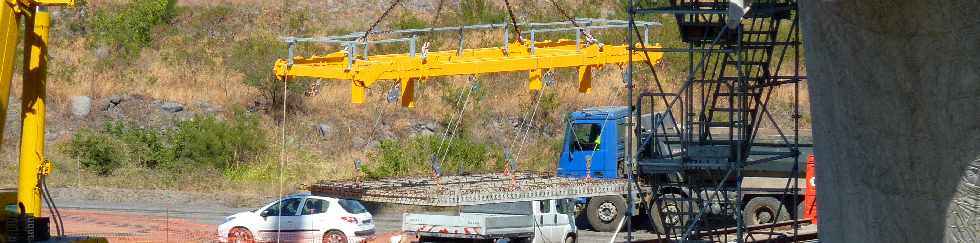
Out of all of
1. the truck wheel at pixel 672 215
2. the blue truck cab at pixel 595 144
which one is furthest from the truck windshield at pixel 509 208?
the blue truck cab at pixel 595 144

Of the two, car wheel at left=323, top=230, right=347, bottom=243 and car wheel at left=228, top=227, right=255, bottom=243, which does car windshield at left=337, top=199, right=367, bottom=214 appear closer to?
car wheel at left=323, top=230, right=347, bottom=243

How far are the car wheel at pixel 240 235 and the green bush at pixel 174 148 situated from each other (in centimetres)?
1439

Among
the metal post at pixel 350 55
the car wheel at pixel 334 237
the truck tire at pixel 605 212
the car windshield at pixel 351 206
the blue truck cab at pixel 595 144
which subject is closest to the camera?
the metal post at pixel 350 55

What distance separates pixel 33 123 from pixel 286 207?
1081 centimetres

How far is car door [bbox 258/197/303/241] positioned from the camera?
3036 centimetres

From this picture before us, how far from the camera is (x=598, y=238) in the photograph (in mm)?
33406

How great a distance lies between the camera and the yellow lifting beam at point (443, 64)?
26062 millimetres

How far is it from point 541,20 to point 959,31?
45668 millimetres

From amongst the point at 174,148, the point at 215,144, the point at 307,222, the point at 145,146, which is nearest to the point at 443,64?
the point at 307,222

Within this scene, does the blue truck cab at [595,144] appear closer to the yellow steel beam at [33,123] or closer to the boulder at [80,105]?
the yellow steel beam at [33,123]

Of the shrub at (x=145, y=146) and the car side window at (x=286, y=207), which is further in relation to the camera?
the shrub at (x=145, y=146)

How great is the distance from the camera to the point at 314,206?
30500 millimetres

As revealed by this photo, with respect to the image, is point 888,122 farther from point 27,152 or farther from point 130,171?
point 130,171

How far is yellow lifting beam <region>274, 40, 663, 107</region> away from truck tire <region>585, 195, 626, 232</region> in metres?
4.55
